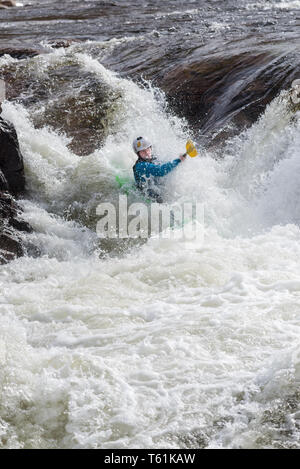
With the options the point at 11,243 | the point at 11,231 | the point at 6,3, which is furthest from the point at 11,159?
the point at 6,3

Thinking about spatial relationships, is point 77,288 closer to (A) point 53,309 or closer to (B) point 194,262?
(A) point 53,309

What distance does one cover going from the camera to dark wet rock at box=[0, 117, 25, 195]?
7062 mm

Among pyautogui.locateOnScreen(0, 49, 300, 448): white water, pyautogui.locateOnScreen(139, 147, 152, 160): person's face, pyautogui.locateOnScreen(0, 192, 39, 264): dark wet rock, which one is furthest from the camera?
pyautogui.locateOnScreen(139, 147, 152, 160): person's face

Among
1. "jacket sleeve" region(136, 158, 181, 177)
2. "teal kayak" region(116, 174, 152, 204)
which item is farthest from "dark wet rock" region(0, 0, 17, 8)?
"jacket sleeve" region(136, 158, 181, 177)

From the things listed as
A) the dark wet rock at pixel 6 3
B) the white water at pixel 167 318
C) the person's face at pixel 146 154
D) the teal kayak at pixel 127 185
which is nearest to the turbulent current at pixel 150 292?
the white water at pixel 167 318

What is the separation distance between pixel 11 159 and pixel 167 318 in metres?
3.54

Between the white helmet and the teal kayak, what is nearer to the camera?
the white helmet

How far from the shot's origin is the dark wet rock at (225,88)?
335 inches

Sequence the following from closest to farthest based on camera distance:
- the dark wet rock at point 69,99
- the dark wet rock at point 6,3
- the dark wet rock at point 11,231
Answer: the dark wet rock at point 11,231 < the dark wet rock at point 69,99 < the dark wet rock at point 6,3

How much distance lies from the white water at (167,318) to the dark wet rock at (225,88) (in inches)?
26.5

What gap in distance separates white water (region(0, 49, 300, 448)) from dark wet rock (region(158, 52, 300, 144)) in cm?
67

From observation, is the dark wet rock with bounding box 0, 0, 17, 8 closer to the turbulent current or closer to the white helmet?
the turbulent current

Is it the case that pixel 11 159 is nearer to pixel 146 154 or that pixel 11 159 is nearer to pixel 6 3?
pixel 146 154

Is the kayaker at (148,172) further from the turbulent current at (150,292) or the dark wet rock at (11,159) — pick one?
the dark wet rock at (11,159)
